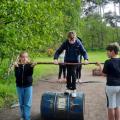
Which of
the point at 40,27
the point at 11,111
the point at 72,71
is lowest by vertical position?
the point at 11,111

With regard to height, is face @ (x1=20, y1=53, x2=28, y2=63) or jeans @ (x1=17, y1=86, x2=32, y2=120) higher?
face @ (x1=20, y1=53, x2=28, y2=63)

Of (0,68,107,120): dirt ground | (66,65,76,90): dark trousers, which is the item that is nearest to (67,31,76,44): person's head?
(66,65,76,90): dark trousers

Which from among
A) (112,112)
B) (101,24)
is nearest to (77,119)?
(112,112)

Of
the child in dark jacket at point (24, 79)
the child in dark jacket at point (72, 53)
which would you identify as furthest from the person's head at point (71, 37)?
the child in dark jacket at point (24, 79)

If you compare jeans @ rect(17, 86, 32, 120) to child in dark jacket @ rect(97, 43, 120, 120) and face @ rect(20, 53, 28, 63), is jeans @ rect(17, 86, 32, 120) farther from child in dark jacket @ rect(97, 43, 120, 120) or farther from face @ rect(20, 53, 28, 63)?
child in dark jacket @ rect(97, 43, 120, 120)

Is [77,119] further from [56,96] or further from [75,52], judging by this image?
[75,52]

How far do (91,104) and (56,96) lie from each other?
2.70 m

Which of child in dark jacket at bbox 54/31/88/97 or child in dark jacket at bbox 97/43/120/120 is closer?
child in dark jacket at bbox 97/43/120/120

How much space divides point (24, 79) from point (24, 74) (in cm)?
11

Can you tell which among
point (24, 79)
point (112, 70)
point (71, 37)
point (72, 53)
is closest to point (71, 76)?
point (72, 53)

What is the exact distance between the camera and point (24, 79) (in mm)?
9977

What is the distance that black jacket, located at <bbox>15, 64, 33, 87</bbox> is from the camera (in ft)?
32.5

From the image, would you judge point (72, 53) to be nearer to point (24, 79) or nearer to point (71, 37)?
point (71, 37)

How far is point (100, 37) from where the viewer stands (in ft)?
260
